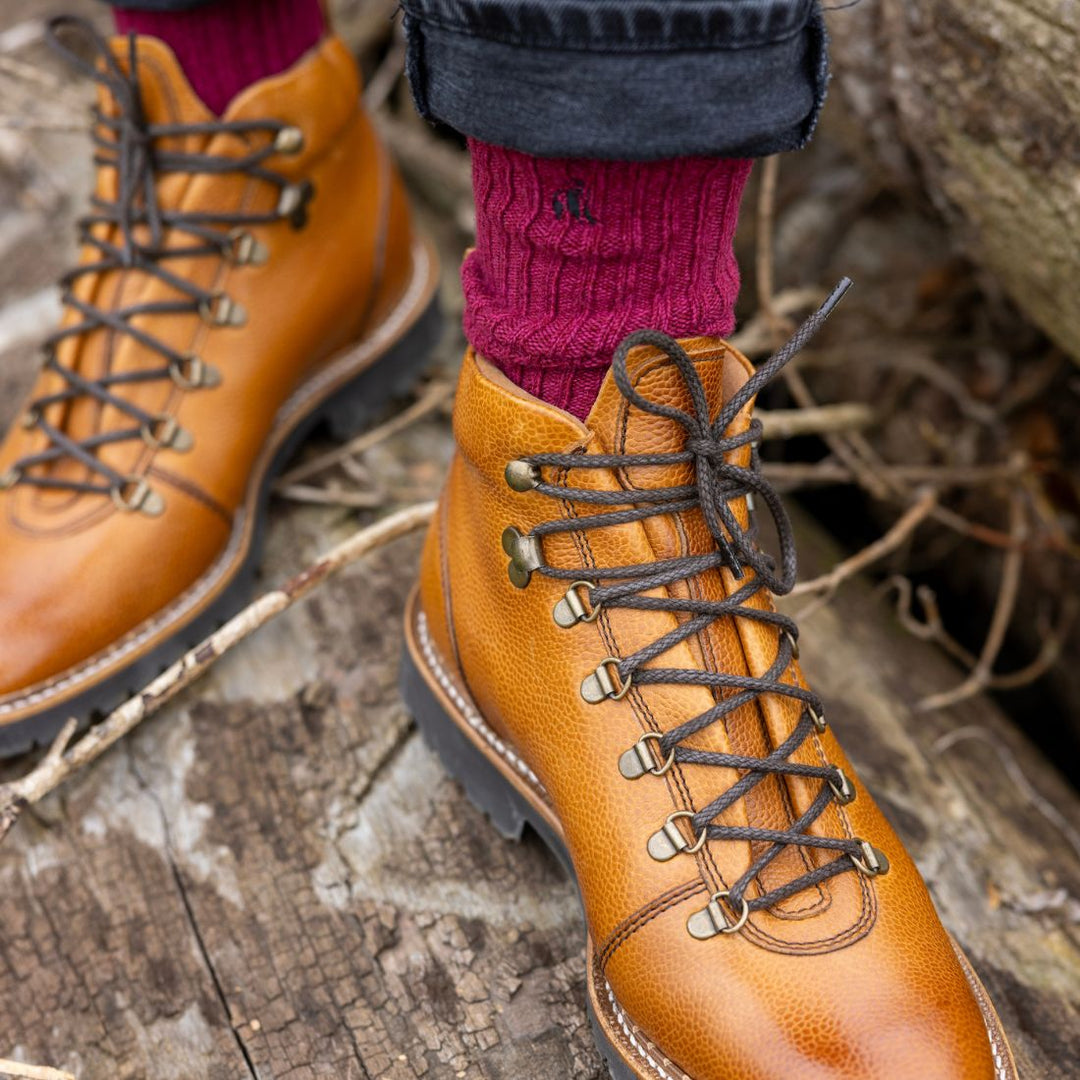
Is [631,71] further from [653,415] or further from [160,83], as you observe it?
[160,83]

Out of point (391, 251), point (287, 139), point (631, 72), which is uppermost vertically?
point (631, 72)

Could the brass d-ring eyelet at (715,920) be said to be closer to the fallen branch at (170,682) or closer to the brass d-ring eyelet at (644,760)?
the brass d-ring eyelet at (644,760)

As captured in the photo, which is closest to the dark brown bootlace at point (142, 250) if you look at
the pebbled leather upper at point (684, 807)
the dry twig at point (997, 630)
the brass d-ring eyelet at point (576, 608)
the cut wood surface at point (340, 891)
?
the cut wood surface at point (340, 891)

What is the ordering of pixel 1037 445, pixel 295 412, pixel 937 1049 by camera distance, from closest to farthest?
pixel 937 1049 < pixel 295 412 < pixel 1037 445

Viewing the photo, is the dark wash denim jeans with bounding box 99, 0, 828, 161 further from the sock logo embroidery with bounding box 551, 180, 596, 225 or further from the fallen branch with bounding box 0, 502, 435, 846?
the fallen branch with bounding box 0, 502, 435, 846

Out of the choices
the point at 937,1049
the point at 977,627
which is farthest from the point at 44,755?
the point at 977,627

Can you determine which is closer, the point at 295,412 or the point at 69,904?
the point at 69,904

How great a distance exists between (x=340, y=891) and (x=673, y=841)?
0.42m

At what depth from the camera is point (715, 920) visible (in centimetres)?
88

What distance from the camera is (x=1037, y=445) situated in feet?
6.18

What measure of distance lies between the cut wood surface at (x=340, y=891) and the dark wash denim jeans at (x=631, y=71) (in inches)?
28.7

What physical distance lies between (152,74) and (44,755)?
825mm

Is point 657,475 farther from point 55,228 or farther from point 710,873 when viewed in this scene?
point 55,228

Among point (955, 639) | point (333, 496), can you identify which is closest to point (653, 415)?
point (333, 496)
